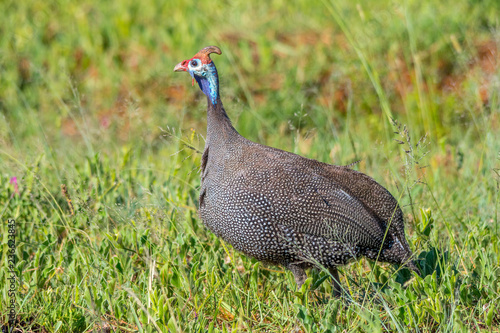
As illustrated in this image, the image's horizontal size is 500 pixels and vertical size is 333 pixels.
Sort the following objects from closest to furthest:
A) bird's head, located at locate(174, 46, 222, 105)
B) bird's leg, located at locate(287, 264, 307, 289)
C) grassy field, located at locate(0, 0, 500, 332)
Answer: grassy field, located at locate(0, 0, 500, 332), bird's leg, located at locate(287, 264, 307, 289), bird's head, located at locate(174, 46, 222, 105)

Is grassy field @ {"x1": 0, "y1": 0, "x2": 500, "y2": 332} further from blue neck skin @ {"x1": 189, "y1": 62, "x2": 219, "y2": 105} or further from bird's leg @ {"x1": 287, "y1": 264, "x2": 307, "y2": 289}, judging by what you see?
blue neck skin @ {"x1": 189, "y1": 62, "x2": 219, "y2": 105}

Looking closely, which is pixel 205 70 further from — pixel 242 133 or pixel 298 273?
pixel 242 133

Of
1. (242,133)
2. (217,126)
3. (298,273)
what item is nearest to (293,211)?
(298,273)

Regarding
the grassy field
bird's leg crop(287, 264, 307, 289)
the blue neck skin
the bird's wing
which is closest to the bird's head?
the blue neck skin

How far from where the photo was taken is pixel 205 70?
3176 millimetres

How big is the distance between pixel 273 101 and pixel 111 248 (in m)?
3.30

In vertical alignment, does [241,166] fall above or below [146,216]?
above

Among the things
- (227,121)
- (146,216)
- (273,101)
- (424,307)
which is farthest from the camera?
(273,101)

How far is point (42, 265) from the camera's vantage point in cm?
330

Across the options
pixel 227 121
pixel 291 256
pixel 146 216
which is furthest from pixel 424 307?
pixel 146 216

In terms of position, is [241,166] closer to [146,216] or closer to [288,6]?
[146,216]

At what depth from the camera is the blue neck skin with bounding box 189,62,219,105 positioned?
10.4 feet

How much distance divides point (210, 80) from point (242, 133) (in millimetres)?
2525

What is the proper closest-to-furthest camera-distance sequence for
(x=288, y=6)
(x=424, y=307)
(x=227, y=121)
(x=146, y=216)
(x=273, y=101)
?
(x=424, y=307) → (x=227, y=121) → (x=146, y=216) → (x=273, y=101) → (x=288, y=6)
